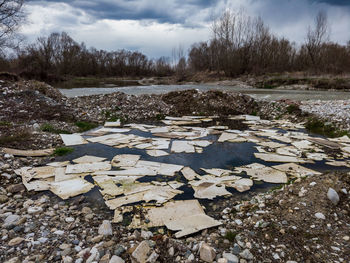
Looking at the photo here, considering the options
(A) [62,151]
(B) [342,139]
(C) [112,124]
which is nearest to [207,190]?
(A) [62,151]

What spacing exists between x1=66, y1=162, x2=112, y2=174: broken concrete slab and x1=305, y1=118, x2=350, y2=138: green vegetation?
6.67m

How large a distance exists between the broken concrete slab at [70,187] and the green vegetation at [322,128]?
23.3 ft

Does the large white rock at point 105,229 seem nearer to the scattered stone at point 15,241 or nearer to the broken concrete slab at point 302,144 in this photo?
the scattered stone at point 15,241

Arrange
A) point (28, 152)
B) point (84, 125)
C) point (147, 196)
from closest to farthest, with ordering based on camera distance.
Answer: point (147, 196) < point (28, 152) < point (84, 125)

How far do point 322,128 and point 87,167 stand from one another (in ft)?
24.6

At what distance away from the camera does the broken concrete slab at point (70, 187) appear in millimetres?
3334

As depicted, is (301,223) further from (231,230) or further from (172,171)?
(172,171)

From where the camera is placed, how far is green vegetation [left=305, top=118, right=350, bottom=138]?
689cm

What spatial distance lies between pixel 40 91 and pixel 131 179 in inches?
347

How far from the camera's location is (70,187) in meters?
3.54

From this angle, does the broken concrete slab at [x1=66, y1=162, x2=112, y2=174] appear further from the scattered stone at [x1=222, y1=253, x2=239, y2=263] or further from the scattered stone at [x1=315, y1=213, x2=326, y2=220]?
the scattered stone at [x1=315, y1=213, x2=326, y2=220]

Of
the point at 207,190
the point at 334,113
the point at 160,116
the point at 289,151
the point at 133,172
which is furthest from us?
the point at 160,116

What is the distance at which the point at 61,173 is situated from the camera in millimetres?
4020

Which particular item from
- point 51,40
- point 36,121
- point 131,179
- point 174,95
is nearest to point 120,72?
point 51,40
